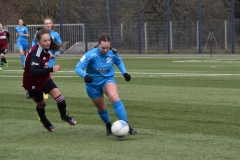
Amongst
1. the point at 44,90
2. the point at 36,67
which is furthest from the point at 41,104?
the point at 36,67

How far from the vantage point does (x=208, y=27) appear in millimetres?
36812

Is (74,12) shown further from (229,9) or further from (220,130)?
(220,130)

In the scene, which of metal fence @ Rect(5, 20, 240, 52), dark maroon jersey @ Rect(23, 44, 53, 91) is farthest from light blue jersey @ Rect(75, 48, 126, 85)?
metal fence @ Rect(5, 20, 240, 52)

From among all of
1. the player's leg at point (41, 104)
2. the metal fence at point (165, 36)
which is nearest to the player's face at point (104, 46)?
the player's leg at point (41, 104)

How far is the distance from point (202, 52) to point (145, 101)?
24206 millimetres

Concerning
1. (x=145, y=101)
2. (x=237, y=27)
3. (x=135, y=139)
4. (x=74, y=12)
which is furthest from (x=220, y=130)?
(x=74, y=12)

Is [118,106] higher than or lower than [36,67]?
lower

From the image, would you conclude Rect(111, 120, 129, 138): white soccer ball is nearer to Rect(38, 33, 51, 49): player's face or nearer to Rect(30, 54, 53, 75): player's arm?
Rect(30, 54, 53, 75): player's arm

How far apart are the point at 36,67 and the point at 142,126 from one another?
2.01 meters

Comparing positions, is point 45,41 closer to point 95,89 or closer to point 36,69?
point 36,69

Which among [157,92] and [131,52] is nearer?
[157,92]

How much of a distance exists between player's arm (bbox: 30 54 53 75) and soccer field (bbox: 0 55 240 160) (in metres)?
0.95

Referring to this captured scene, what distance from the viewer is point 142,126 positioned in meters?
9.87

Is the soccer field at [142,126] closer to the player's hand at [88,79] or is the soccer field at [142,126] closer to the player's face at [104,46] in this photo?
the player's hand at [88,79]
